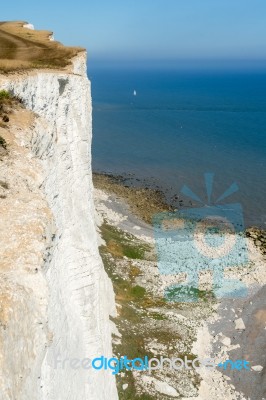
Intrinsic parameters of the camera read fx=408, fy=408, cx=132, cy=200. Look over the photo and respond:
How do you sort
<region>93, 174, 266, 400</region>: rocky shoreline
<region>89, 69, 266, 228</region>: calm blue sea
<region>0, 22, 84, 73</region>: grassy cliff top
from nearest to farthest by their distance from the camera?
<region>0, 22, 84, 73</region>: grassy cliff top, <region>93, 174, 266, 400</region>: rocky shoreline, <region>89, 69, 266, 228</region>: calm blue sea

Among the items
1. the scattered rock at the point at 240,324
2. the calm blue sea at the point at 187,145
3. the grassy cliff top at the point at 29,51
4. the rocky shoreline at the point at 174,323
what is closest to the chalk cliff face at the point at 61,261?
the grassy cliff top at the point at 29,51

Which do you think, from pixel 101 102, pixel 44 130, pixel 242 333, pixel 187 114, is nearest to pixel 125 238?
pixel 242 333

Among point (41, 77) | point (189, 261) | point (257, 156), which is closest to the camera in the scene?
point (41, 77)

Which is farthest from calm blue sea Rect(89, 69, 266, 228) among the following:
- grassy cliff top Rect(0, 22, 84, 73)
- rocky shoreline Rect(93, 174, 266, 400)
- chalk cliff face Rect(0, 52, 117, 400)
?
chalk cliff face Rect(0, 52, 117, 400)

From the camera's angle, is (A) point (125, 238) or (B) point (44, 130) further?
(A) point (125, 238)

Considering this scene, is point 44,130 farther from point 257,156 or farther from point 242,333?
point 257,156

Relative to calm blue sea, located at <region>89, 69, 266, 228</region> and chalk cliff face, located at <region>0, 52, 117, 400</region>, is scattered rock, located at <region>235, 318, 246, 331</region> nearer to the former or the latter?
chalk cliff face, located at <region>0, 52, 117, 400</region>
